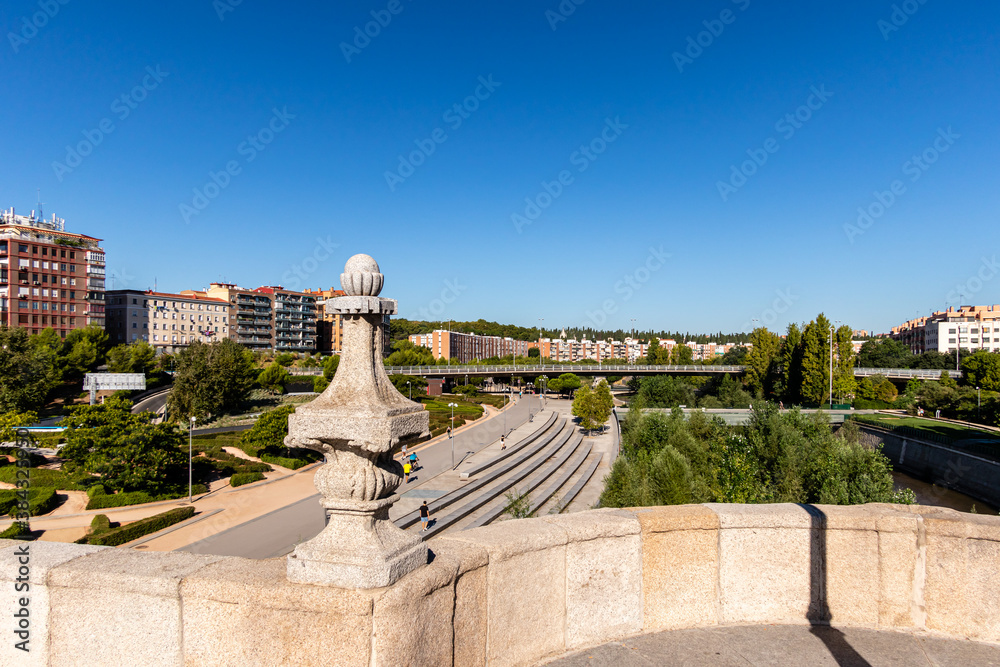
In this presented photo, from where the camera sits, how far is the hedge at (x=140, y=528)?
64.4ft

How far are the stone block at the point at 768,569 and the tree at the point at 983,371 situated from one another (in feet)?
204

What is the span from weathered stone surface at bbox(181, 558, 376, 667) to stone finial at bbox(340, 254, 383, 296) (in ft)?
5.54

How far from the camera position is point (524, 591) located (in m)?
3.45

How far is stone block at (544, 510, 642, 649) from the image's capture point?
12.0ft

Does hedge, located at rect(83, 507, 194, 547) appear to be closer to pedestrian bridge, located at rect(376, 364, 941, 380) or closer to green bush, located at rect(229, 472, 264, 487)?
green bush, located at rect(229, 472, 264, 487)

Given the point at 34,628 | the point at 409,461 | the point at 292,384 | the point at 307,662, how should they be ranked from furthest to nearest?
the point at 292,384 → the point at 409,461 → the point at 34,628 → the point at 307,662

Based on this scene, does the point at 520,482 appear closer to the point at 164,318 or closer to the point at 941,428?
the point at 941,428

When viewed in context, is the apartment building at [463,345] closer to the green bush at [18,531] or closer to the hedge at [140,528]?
the hedge at [140,528]

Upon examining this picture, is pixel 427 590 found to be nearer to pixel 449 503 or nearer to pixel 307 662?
pixel 307 662

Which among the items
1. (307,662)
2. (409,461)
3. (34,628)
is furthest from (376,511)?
(409,461)

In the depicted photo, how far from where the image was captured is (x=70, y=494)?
26.5 meters

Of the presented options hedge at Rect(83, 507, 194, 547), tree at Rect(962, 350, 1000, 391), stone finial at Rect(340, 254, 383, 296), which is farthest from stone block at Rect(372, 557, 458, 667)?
tree at Rect(962, 350, 1000, 391)

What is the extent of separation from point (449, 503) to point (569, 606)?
23.4m

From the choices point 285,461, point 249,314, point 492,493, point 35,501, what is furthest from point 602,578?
point 249,314
